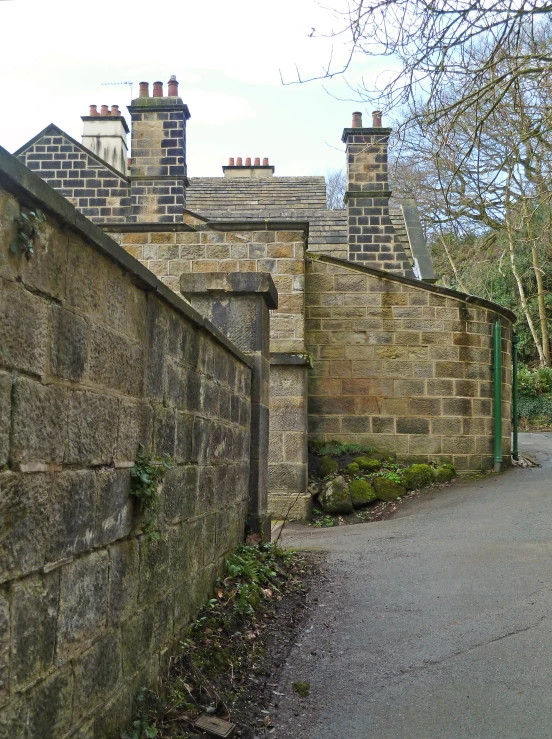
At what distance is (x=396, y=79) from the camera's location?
19.1ft

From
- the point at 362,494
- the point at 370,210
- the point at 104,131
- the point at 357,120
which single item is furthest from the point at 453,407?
the point at 104,131

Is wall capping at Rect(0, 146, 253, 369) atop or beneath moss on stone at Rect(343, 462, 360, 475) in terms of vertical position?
atop

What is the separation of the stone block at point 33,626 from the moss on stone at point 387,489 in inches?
342

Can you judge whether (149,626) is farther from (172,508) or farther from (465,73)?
(465,73)

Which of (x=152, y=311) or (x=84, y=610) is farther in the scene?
(x=152, y=311)

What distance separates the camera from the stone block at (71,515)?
2.17 meters

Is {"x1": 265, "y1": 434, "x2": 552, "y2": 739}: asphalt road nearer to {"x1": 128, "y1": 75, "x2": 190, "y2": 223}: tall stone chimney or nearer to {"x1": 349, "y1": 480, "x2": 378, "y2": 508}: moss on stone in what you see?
{"x1": 349, "y1": 480, "x2": 378, "y2": 508}: moss on stone

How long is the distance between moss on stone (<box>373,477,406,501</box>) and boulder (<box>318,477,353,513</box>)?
45 cm

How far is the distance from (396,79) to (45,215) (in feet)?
14.6

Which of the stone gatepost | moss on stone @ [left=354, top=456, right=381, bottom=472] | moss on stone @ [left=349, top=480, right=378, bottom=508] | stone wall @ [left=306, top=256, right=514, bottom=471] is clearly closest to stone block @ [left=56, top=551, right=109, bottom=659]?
the stone gatepost

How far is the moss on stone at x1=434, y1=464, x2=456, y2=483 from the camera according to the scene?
1099cm

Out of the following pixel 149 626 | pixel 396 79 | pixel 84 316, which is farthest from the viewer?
pixel 396 79

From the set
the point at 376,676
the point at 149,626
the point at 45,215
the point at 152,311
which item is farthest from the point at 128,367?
the point at 376,676

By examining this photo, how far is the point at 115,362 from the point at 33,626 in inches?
38.7
